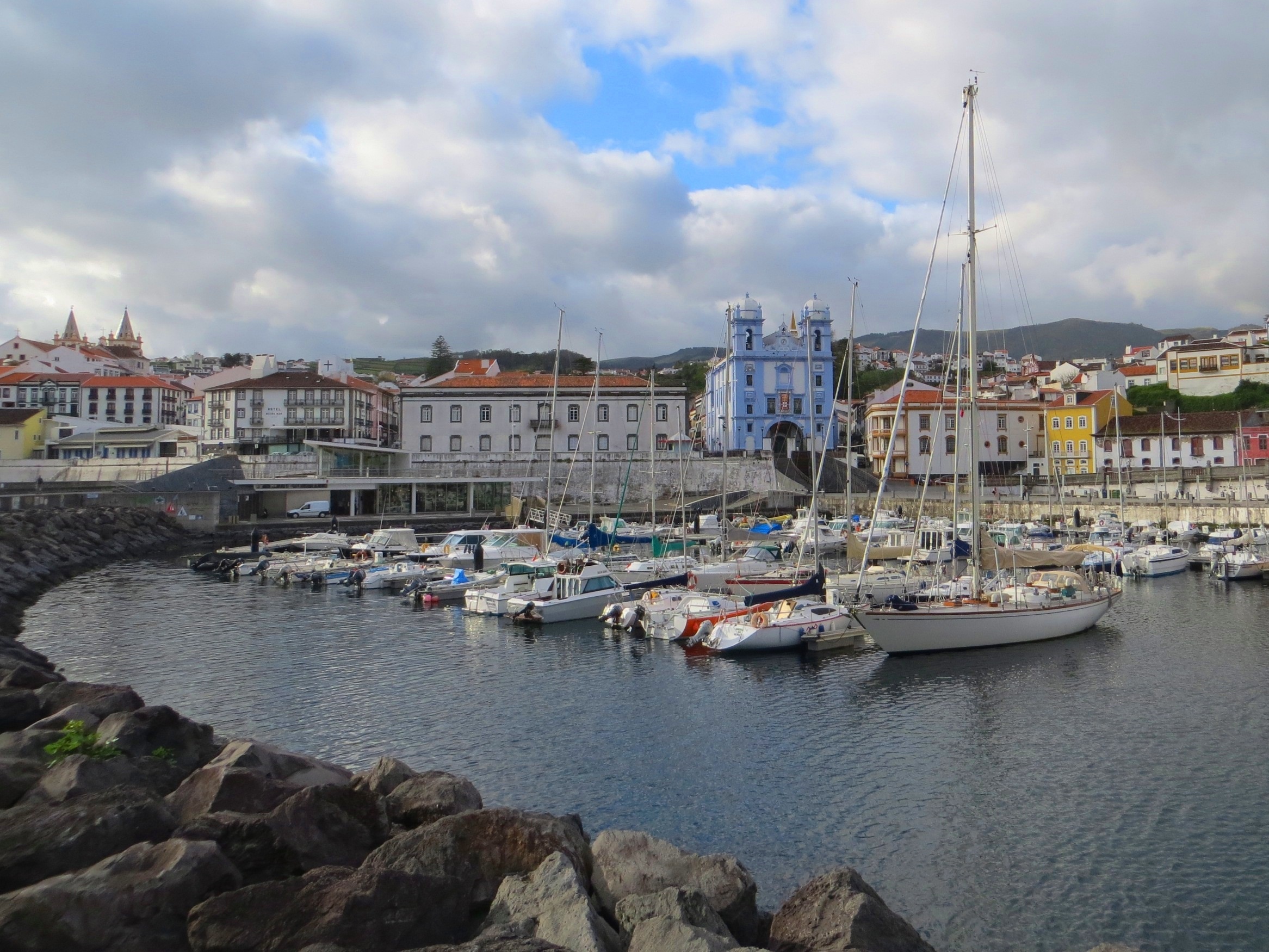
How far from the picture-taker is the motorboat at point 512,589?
33.4 meters

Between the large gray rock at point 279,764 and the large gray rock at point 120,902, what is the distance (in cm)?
239

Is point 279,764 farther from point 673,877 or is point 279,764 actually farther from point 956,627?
point 956,627

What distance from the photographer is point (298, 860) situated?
9648 mm

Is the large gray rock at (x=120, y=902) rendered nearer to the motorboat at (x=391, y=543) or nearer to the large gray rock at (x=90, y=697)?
the large gray rock at (x=90, y=697)

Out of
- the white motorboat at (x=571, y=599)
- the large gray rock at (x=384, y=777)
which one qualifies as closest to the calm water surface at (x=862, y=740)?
the white motorboat at (x=571, y=599)

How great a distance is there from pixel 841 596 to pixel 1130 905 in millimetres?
19045

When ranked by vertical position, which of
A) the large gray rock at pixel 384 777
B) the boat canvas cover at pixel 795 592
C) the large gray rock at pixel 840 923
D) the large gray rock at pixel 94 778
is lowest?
the large gray rock at pixel 840 923

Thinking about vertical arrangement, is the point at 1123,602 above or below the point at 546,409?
below

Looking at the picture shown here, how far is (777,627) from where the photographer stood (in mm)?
26312

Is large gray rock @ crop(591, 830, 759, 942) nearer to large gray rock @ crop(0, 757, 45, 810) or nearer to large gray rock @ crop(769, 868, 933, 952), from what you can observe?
large gray rock @ crop(769, 868, 933, 952)

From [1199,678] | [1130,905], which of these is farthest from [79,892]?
[1199,678]

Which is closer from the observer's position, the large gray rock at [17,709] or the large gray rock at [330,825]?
the large gray rock at [330,825]

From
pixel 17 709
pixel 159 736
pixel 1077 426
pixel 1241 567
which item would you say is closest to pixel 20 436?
pixel 17 709

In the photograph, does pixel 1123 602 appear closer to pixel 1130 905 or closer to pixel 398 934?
pixel 1130 905
